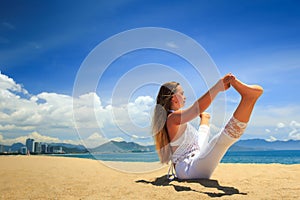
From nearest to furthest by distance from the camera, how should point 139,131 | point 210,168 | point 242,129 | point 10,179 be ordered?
1. point 242,129
2. point 210,168
3. point 10,179
4. point 139,131

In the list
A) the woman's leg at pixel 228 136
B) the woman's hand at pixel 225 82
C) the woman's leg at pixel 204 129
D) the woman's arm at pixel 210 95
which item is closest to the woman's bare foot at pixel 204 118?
the woman's leg at pixel 204 129

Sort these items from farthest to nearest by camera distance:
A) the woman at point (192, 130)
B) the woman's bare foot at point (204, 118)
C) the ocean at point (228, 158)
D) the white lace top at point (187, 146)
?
1. the ocean at point (228, 158)
2. the woman's bare foot at point (204, 118)
3. the white lace top at point (187, 146)
4. the woman at point (192, 130)

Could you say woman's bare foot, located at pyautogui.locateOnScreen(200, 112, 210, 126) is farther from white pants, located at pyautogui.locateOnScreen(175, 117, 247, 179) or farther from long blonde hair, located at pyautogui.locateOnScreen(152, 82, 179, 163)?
long blonde hair, located at pyautogui.locateOnScreen(152, 82, 179, 163)

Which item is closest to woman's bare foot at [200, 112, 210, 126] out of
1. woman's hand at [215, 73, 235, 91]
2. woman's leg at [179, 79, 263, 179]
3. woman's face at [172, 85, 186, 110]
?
woman's face at [172, 85, 186, 110]

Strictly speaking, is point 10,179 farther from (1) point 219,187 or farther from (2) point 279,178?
(2) point 279,178

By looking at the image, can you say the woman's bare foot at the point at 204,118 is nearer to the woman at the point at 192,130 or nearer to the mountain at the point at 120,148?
the woman at the point at 192,130

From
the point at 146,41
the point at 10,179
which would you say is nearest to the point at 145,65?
the point at 146,41

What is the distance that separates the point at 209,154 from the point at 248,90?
1142mm

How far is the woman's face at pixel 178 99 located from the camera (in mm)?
4241

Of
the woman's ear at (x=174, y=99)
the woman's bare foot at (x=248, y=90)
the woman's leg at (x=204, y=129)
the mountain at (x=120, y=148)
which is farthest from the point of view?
the mountain at (x=120, y=148)

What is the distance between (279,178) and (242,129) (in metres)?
1.58

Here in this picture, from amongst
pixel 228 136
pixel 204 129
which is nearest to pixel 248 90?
pixel 228 136

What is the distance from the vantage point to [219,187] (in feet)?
12.1

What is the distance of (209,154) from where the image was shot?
12.9 feet
